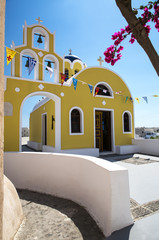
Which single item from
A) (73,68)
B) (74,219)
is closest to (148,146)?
(74,219)

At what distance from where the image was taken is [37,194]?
410 cm

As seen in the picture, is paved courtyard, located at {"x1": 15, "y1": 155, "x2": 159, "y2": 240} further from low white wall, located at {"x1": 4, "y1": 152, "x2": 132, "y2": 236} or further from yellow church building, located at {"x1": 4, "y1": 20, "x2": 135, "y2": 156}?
yellow church building, located at {"x1": 4, "y1": 20, "x2": 135, "y2": 156}

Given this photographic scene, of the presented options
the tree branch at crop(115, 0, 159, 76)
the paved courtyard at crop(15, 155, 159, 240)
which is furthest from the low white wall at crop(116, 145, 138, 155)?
the tree branch at crop(115, 0, 159, 76)

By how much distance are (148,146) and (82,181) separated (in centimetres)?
770

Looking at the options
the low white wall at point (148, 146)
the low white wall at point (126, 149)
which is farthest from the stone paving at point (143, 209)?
the low white wall at point (148, 146)

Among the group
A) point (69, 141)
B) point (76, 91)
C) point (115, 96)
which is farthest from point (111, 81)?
point (69, 141)

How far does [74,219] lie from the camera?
2814mm

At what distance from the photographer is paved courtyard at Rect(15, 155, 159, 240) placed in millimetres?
2270

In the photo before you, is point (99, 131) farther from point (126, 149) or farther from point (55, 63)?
point (55, 63)

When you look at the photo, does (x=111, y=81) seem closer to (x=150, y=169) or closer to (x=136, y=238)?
(x=150, y=169)

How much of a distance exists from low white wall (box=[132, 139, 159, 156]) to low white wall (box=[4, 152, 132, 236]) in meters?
7.34

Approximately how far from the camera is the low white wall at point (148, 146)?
9160 mm

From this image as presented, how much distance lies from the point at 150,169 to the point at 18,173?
4.78m

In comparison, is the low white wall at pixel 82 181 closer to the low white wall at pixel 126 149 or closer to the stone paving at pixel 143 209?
the stone paving at pixel 143 209
